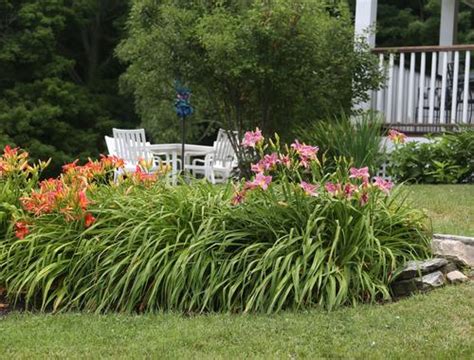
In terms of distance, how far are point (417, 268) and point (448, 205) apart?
2380 mm

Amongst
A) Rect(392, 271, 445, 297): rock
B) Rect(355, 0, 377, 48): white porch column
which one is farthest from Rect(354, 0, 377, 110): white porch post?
Rect(392, 271, 445, 297): rock

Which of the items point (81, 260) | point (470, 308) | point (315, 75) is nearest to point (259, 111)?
point (315, 75)

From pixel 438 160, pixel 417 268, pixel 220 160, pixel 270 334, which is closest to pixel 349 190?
pixel 417 268

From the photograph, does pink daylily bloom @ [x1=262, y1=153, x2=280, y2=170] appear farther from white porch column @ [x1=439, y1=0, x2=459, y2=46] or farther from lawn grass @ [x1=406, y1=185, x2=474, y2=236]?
white porch column @ [x1=439, y1=0, x2=459, y2=46]

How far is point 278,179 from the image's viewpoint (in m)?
4.86

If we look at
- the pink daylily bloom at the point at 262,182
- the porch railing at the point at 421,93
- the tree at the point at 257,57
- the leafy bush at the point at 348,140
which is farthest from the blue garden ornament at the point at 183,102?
the pink daylily bloom at the point at 262,182

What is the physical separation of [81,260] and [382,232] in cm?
197

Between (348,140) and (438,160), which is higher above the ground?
(348,140)

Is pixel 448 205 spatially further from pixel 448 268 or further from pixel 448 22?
pixel 448 22

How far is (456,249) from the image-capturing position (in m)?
4.71

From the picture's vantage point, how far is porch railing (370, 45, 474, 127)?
9609mm

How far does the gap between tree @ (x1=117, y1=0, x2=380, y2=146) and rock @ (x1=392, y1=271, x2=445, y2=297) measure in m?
4.33

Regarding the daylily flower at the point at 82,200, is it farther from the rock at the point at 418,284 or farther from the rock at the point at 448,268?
the rock at the point at 448,268

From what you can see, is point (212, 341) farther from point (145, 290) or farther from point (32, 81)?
point (32, 81)
